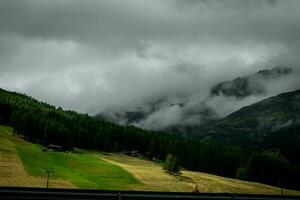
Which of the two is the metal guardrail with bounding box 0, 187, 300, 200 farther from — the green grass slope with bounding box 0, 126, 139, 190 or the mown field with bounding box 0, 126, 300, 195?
the green grass slope with bounding box 0, 126, 139, 190

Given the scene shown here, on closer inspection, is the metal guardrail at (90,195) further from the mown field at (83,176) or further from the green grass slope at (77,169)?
the green grass slope at (77,169)

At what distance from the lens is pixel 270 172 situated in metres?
194

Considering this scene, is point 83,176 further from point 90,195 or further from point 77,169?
point 90,195

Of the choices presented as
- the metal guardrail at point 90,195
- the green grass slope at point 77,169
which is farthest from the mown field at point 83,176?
the metal guardrail at point 90,195

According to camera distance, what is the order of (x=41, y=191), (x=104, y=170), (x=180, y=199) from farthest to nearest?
(x=104, y=170) < (x=180, y=199) < (x=41, y=191)

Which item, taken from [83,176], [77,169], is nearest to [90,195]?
[83,176]

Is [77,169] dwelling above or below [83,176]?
above

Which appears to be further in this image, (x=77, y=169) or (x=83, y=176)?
(x=77, y=169)

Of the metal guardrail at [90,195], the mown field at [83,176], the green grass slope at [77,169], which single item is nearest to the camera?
the metal guardrail at [90,195]

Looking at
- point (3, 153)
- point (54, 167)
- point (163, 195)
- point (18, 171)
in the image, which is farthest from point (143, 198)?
point (3, 153)

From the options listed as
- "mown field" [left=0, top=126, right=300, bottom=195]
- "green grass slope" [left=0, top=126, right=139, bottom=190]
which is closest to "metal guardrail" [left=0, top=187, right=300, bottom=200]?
"mown field" [left=0, top=126, right=300, bottom=195]

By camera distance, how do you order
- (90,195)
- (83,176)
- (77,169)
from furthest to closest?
(77,169), (83,176), (90,195)

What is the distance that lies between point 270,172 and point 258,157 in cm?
781

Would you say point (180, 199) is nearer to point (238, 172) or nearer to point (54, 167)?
point (54, 167)
